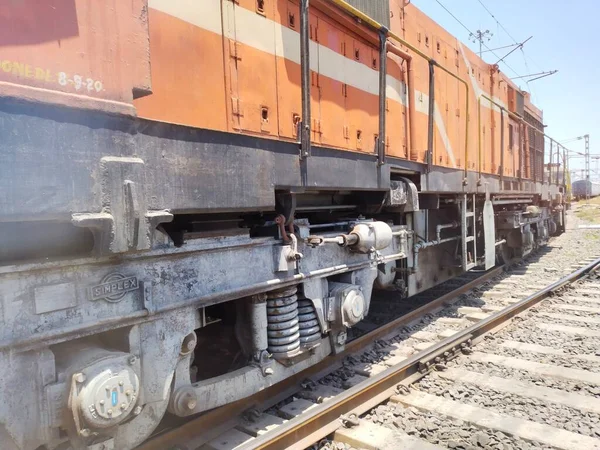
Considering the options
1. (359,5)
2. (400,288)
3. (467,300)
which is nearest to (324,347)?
(400,288)

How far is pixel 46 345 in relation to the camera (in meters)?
2.02

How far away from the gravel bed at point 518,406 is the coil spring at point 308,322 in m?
1.15

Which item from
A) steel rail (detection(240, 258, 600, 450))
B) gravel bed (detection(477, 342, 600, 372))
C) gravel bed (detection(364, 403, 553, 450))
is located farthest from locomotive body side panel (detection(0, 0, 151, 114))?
gravel bed (detection(477, 342, 600, 372))

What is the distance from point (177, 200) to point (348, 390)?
7.12ft

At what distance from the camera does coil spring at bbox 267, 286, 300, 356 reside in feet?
11.0

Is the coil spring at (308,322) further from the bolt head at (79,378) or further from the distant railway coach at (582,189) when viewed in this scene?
the distant railway coach at (582,189)

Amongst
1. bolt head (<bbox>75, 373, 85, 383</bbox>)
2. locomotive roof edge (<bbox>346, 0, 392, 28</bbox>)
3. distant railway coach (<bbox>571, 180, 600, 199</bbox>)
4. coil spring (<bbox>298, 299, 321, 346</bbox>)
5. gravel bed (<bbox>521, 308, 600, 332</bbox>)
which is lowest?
gravel bed (<bbox>521, 308, 600, 332</bbox>)

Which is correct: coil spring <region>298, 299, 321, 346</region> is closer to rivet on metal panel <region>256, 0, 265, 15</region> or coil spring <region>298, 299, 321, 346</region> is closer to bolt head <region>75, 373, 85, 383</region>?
bolt head <region>75, 373, 85, 383</region>

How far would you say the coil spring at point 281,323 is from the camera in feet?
11.0

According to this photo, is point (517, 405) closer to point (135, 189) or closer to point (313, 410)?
point (313, 410)

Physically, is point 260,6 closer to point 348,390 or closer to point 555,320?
point 348,390

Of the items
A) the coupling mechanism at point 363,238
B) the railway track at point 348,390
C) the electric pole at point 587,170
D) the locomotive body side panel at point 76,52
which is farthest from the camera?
the electric pole at point 587,170

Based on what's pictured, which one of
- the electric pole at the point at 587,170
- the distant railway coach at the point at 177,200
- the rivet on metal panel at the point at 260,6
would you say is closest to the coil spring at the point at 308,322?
the distant railway coach at the point at 177,200

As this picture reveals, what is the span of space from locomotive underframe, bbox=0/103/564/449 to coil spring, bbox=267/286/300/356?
2.5 inches
